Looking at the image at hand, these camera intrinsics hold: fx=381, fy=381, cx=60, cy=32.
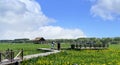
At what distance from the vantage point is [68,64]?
33938 millimetres

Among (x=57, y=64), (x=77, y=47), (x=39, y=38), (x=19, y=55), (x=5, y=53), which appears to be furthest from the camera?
(x=39, y=38)

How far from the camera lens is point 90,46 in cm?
7894

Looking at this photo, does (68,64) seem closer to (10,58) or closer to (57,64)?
(57,64)

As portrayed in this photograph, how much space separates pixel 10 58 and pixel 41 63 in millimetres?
3738

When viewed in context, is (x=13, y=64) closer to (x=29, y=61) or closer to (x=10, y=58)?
(x=10, y=58)

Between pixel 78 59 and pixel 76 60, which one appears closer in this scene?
pixel 76 60

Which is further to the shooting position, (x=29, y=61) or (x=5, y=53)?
(x=29, y=61)

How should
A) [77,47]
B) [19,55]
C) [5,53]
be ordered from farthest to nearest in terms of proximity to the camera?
[77,47] < [19,55] < [5,53]

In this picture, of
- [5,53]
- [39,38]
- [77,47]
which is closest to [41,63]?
[5,53]

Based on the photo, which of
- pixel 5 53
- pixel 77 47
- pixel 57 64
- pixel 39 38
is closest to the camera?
pixel 5 53

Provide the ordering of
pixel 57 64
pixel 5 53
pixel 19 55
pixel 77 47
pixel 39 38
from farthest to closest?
pixel 39 38, pixel 77 47, pixel 19 55, pixel 57 64, pixel 5 53

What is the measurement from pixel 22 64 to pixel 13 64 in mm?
1834

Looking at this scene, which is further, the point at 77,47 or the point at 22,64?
the point at 77,47

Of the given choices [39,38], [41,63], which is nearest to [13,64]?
[41,63]
